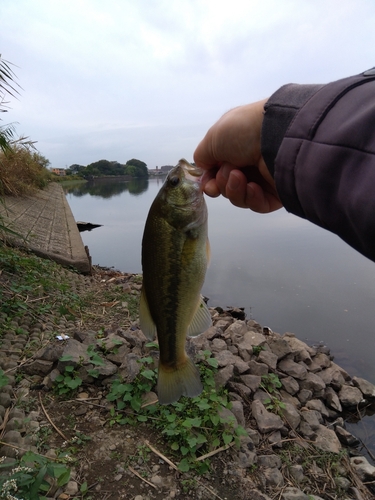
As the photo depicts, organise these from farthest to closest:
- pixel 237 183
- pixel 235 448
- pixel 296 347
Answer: pixel 296 347, pixel 235 448, pixel 237 183

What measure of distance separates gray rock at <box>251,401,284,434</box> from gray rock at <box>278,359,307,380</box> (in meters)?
1.33

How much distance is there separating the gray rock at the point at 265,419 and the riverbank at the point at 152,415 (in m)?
0.01

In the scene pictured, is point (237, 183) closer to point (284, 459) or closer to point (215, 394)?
point (215, 394)

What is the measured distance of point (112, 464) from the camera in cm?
299

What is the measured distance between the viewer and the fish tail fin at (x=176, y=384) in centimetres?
230

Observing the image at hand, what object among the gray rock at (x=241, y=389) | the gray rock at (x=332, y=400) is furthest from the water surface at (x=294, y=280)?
the gray rock at (x=241, y=389)

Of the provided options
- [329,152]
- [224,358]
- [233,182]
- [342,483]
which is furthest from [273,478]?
[329,152]

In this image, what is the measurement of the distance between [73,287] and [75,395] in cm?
436

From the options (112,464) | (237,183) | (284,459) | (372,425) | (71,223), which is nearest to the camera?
(237,183)

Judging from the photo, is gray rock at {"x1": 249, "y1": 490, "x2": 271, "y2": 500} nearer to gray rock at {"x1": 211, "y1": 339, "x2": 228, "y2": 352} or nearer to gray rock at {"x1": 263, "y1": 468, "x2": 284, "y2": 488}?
gray rock at {"x1": 263, "y1": 468, "x2": 284, "y2": 488}

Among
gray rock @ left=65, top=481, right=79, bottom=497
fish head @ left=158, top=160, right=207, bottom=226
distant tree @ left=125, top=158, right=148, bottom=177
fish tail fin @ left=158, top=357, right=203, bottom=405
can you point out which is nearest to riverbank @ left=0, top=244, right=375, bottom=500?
gray rock @ left=65, top=481, right=79, bottom=497

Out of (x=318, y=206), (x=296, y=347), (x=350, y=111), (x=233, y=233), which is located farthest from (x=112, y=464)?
(x=233, y=233)

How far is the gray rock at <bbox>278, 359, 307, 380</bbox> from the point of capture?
5332 mm

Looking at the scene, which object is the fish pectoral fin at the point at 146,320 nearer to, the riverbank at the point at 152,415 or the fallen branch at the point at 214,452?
the riverbank at the point at 152,415
